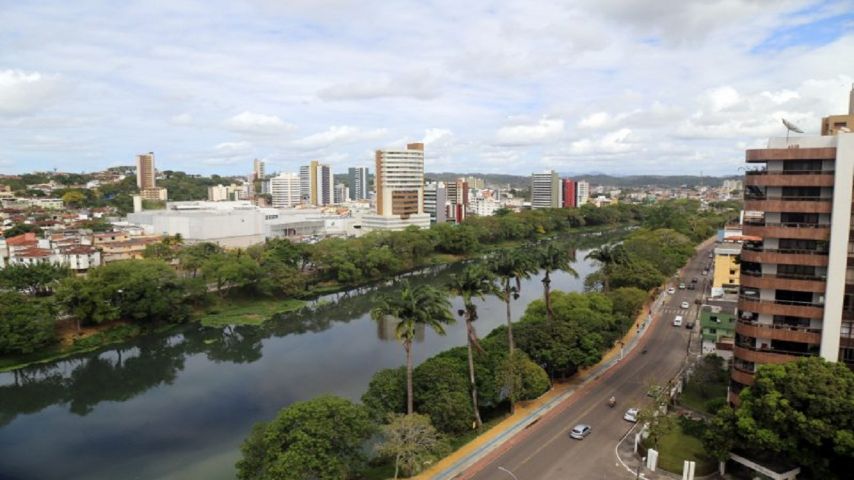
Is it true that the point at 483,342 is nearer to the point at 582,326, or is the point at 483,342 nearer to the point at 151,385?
the point at 582,326

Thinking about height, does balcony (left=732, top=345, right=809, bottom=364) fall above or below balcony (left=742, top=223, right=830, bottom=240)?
below

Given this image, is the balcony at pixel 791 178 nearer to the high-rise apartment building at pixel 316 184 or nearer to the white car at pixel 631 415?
the white car at pixel 631 415

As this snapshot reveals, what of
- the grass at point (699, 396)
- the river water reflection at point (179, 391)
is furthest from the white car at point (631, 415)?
the river water reflection at point (179, 391)

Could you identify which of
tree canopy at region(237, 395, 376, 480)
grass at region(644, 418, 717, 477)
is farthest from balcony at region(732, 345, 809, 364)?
tree canopy at region(237, 395, 376, 480)

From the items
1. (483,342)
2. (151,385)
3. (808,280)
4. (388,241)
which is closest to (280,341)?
(151,385)

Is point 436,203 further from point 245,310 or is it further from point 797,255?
point 797,255

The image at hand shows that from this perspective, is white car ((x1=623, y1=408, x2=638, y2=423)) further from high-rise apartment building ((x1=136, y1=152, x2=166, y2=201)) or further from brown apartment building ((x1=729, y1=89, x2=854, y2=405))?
high-rise apartment building ((x1=136, y1=152, x2=166, y2=201))

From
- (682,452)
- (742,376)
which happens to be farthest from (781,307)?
(682,452)
